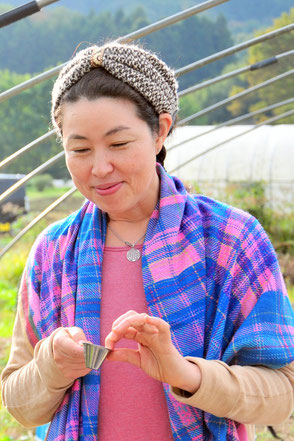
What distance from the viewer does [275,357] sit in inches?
60.4

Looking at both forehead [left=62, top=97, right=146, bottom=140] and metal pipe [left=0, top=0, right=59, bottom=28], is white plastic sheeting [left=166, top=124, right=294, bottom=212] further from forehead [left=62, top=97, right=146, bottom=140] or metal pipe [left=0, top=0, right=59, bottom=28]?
forehead [left=62, top=97, right=146, bottom=140]

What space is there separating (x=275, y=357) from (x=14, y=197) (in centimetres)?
1252

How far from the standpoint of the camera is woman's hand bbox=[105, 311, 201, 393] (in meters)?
1.37

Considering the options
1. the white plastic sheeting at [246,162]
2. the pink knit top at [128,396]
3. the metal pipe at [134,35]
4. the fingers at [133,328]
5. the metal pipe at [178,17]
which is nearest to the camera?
the fingers at [133,328]

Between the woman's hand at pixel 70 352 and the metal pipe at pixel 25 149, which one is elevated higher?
the metal pipe at pixel 25 149

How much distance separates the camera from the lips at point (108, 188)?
1555 mm

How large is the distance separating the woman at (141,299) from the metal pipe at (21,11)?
56cm

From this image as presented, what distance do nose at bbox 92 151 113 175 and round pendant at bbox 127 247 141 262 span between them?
255mm

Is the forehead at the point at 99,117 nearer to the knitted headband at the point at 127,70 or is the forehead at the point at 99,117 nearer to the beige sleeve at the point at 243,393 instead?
the knitted headband at the point at 127,70

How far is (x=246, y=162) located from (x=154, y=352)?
29.9 ft

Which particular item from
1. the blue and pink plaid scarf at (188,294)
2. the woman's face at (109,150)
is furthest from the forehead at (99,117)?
the blue and pink plaid scarf at (188,294)

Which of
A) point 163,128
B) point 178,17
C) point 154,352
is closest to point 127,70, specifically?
point 163,128

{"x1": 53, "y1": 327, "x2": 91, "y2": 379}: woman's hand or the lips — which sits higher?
the lips

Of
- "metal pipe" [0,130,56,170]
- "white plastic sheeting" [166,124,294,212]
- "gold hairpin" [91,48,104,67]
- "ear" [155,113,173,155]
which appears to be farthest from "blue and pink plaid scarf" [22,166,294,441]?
"white plastic sheeting" [166,124,294,212]
